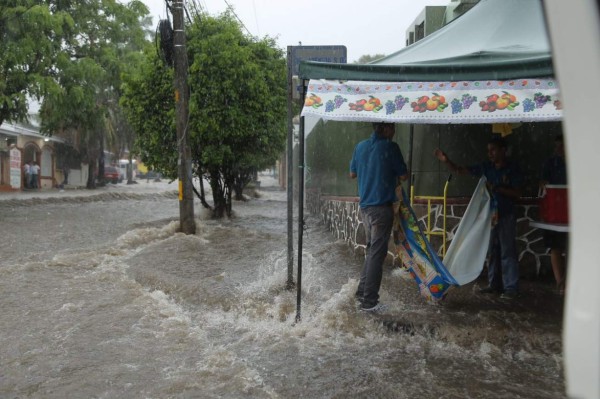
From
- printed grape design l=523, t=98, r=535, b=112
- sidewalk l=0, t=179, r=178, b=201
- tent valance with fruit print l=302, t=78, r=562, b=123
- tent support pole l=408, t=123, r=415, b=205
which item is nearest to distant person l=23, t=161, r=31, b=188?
sidewalk l=0, t=179, r=178, b=201

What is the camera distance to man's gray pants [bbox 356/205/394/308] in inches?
200

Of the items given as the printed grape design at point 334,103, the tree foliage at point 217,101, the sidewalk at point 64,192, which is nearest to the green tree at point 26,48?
the tree foliage at point 217,101

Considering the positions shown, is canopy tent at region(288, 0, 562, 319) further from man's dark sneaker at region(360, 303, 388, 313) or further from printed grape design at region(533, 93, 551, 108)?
man's dark sneaker at region(360, 303, 388, 313)

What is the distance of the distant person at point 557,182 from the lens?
546cm

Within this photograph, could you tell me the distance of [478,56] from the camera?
4516 millimetres

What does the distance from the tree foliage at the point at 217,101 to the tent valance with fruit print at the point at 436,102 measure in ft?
25.3

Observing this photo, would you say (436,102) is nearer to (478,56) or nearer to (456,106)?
(456,106)

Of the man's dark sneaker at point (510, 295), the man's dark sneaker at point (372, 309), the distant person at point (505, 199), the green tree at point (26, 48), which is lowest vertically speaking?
the man's dark sneaker at point (372, 309)

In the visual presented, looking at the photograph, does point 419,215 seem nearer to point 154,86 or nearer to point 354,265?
point 354,265

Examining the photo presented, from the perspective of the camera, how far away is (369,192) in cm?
513

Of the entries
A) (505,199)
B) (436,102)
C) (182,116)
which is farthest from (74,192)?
(436,102)

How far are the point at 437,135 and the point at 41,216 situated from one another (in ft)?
42.4

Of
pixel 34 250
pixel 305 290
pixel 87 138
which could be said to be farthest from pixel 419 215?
pixel 87 138

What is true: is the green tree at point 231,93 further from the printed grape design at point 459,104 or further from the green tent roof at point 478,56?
the printed grape design at point 459,104
